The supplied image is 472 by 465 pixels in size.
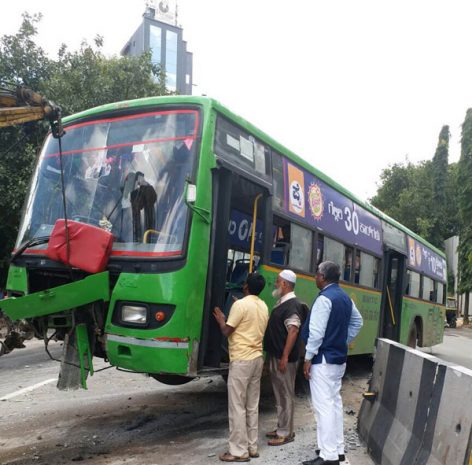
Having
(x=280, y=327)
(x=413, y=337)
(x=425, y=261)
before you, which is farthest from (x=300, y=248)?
(x=425, y=261)

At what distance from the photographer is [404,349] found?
4.84 metres

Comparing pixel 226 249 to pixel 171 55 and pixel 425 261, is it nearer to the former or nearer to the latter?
pixel 425 261

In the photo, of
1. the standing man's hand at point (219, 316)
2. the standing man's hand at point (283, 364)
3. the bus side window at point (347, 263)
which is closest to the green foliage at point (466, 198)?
the bus side window at point (347, 263)

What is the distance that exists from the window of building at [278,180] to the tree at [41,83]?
8.58 meters

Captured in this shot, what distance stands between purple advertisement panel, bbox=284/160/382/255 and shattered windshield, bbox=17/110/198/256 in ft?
6.75

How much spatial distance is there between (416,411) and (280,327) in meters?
1.63

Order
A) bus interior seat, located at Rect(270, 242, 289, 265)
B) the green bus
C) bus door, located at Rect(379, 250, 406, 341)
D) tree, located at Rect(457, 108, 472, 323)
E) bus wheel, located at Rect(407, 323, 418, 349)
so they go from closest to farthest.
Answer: the green bus < bus interior seat, located at Rect(270, 242, 289, 265) < bus door, located at Rect(379, 250, 406, 341) < bus wheel, located at Rect(407, 323, 418, 349) < tree, located at Rect(457, 108, 472, 323)

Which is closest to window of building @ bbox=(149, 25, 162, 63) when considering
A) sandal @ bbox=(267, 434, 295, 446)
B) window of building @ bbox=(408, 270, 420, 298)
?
window of building @ bbox=(408, 270, 420, 298)

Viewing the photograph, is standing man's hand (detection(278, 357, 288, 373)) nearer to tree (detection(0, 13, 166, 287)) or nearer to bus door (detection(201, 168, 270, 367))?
bus door (detection(201, 168, 270, 367))

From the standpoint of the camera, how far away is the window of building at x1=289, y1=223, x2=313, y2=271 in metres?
6.83

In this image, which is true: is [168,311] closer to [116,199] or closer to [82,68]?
[116,199]

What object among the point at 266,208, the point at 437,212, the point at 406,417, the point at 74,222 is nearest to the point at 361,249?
the point at 266,208

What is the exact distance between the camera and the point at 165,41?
188 feet

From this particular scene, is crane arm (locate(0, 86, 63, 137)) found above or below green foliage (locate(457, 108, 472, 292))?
below
